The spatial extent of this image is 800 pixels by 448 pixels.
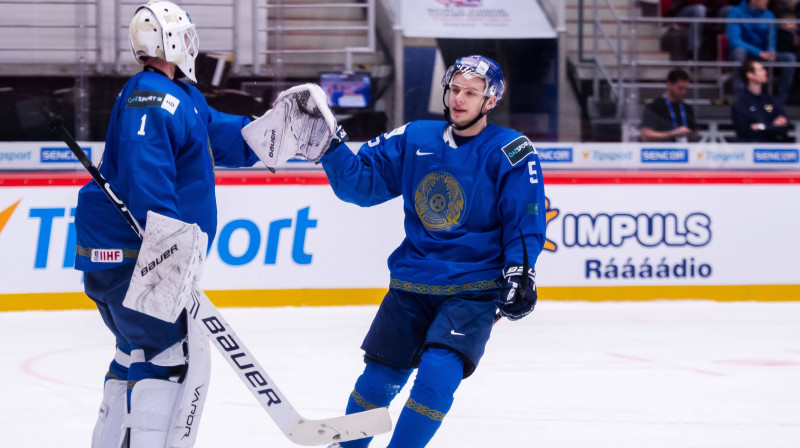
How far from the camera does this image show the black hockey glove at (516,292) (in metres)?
2.81

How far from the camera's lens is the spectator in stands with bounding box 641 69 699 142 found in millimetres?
7047

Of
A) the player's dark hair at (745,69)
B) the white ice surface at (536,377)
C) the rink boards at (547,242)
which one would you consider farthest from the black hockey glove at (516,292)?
the player's dark hair at (745,69)

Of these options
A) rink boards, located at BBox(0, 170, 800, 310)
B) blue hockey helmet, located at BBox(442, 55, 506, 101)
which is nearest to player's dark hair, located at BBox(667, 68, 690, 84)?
rink boards, located at BBox(0, 170, 800, 310)

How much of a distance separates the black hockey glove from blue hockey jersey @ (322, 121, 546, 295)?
4 centimetres

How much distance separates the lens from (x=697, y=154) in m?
7.04

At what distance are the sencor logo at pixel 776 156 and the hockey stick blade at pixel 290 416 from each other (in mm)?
4905

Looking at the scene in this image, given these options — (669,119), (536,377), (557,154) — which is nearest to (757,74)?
(669,119)

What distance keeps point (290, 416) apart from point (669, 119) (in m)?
4.80

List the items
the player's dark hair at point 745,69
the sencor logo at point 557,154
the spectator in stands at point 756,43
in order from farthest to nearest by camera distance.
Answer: the spectator in stands at point 756,43
the player's dark hair at point 745,69
the sencor logo at point 557,154

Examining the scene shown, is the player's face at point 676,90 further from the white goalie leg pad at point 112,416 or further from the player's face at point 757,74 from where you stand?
the white goalie leg pad at point 112,416

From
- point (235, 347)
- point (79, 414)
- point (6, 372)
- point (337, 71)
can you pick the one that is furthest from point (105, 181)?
point (337, 71)

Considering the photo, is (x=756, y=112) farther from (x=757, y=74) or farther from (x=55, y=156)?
(x=55, y=156)

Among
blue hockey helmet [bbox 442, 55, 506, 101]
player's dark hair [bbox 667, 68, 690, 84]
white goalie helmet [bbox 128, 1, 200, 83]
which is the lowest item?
blue hockey helmet [bbox 442, 55, 506, 101]

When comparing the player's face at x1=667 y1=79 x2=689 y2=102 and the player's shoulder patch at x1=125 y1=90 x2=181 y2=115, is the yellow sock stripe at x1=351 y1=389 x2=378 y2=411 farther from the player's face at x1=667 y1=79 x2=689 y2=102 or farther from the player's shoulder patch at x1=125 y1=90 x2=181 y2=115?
the player's face at x1=667 y1=79 x2=689 y2=102
